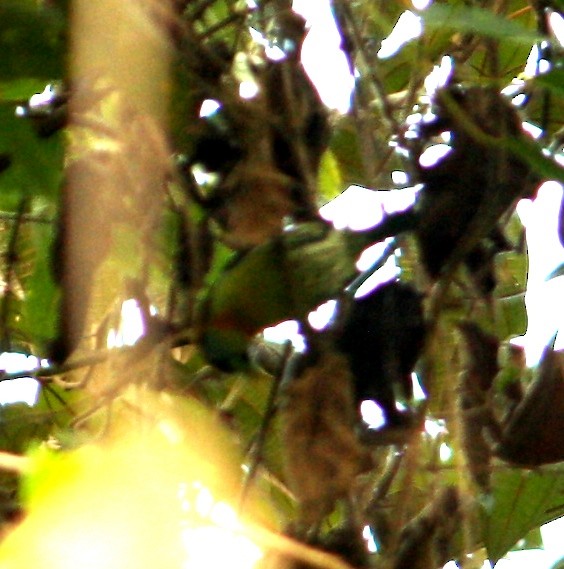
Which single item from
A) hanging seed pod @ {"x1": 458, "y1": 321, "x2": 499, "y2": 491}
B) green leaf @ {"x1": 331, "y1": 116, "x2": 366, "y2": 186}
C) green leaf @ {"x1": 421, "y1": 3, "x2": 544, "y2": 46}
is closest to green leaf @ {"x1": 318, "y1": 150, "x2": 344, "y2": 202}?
green leaf @ {"x1": 331, "y1": 116, "x2": 366, "y2": 186}

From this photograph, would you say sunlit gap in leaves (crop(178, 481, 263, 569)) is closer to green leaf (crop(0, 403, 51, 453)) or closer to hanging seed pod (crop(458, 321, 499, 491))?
hanging seed pod (crop(458, 321, 499, 491))

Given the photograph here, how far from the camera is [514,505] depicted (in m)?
0.79

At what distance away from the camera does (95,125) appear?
2.05 feet

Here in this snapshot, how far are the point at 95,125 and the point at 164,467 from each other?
9.0 inches

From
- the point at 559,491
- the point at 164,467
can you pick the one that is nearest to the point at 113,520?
the point at 164,467

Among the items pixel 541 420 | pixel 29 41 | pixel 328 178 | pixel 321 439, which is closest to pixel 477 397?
pixel 541 420

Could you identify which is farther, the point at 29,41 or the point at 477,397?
the point at 477,397

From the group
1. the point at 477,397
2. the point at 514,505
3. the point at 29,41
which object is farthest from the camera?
the point at 514,505

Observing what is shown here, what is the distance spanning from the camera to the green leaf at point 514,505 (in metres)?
0.79

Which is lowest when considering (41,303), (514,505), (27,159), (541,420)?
(514,505)

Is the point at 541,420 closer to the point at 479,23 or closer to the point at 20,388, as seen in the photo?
the point at 479,23

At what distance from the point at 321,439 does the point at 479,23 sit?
27cm

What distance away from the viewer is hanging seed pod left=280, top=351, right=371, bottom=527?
21.8 inches

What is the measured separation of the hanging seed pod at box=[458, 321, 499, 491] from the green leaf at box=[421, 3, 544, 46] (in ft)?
0.91
